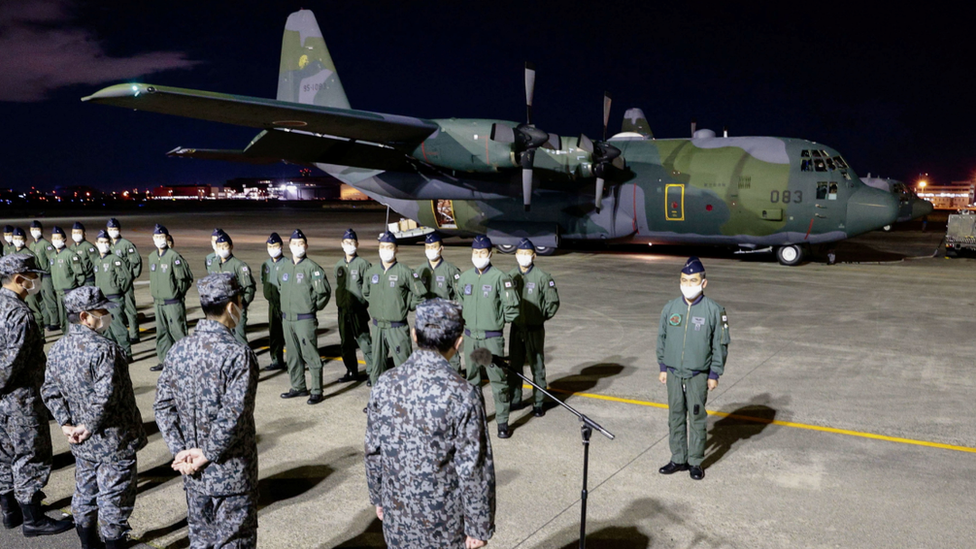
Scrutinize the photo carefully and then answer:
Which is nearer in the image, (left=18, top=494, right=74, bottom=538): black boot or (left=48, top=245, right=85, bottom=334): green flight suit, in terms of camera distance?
(left=18, top=494, right=74, bottom=538): black boot

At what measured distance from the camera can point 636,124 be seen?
23.8 metres

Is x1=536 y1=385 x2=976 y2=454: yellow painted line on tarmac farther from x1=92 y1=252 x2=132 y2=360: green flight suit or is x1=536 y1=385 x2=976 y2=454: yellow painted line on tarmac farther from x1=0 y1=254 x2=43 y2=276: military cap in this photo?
x1=92 y1=252 x2=132 y2=360: green flight suit

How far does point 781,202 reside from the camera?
719 inches

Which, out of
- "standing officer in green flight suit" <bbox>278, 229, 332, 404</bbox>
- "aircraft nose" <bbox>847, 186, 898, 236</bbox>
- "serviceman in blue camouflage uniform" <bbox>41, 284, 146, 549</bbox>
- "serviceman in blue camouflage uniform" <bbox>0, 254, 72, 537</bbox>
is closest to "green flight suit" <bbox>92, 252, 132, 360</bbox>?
"standing officer in green flight suit" <bbox>278, 229, 332, 404</bbox>

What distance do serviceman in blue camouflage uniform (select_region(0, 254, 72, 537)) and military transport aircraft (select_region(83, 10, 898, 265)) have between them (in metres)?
11.2

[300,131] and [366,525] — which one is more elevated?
[300,131]

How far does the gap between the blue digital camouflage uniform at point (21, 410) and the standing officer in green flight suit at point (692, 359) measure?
4923mm

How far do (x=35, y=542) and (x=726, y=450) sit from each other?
18.8ft

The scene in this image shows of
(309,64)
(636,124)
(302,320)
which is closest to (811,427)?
(302,320)

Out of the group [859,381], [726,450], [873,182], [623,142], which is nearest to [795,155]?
[623,142]

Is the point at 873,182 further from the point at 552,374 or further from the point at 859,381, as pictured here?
the point at 552,374

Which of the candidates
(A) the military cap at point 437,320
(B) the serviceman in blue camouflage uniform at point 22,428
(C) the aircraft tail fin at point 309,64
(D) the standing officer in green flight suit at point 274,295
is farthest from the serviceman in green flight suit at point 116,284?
(C) the aircraft tail fin at point 309,64

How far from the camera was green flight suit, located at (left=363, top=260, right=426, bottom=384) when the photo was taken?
24.7ft

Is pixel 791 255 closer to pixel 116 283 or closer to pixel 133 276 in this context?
pixel 133 276
